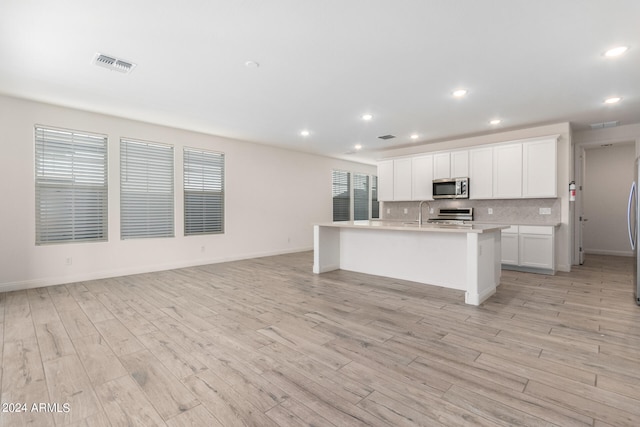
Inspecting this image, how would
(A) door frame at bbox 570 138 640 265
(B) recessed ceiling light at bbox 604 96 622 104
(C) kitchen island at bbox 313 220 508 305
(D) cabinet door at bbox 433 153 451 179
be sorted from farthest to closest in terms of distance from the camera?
(D) cabinet door at bbox 433 153 451 179, (A) door frame at bbox 570 138 640 265, (B) recessed ceiling light at bbox 604 96 622 104, (C) kitchen island at bbox 313 220 508 305

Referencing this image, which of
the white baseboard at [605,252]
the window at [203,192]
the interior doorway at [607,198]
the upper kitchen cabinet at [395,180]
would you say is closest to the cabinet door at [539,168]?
the upper kitchen cabinet at [395,180]

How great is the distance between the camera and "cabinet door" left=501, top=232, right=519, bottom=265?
5.44m

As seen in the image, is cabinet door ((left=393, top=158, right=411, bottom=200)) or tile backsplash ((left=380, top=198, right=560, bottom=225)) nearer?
tile backsplash ((left=380, top=198, right=560, bottom=225))

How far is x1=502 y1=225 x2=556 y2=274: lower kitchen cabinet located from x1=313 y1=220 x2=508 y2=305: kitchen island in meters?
1.42

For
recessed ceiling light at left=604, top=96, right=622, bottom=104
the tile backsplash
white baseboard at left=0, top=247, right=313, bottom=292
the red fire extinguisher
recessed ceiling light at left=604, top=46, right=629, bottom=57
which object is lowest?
white baseboard at left=0, top=247, right=313, bottom=292

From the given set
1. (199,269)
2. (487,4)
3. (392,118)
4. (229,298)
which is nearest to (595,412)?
(487,4)

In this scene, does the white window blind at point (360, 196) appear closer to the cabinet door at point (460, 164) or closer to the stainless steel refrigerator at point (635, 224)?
the cabinet door at point (460, 164)

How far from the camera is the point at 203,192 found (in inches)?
251

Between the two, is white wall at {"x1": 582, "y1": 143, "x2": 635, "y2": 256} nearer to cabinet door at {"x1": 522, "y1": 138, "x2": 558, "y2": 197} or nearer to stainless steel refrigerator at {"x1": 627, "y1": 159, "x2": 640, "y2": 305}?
cabinet door at {"x1": 522, "y1": 138, "x2": 558, "y2": 197}

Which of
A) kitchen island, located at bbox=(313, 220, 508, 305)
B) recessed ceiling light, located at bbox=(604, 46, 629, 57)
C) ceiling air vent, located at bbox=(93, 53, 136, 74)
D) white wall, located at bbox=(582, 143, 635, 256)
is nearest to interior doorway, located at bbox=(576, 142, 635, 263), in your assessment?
white wall, located at bbox=(582, 143, 635, 256)

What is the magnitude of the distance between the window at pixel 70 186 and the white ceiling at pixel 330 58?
61cm

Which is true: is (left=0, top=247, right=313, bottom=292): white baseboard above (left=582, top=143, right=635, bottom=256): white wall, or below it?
below

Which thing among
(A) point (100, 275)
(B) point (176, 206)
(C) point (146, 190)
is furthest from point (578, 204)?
(A) point (100, 275)

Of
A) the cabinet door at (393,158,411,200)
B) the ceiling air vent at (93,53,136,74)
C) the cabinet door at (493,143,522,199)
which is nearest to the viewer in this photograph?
the ceiling air vent at (93,53,136,74)
